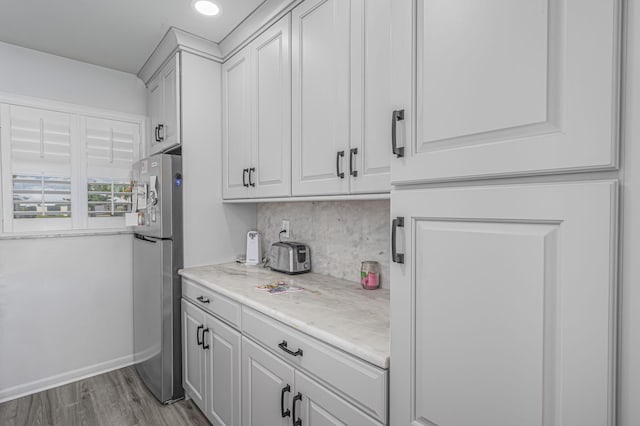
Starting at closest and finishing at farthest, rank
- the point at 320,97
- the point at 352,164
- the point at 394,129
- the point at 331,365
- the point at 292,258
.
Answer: the point at 394,129 < the point at 331,365 < the point at 352,164 < the point at 320,97 < the point at 292,258

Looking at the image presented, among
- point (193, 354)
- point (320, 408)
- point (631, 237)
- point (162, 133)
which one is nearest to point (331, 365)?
point (320, 408)

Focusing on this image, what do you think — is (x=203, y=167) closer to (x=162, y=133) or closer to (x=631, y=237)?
(x=162, y=133)

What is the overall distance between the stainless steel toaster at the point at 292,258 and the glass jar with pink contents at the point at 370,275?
0.48m

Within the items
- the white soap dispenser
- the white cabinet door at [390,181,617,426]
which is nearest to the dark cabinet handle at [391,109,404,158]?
the white cabinet door at [390,181,617,426]

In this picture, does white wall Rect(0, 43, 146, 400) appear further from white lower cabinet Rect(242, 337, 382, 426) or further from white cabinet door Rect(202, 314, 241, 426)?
white lower cabinet Rect(242, 337, 382, 426)

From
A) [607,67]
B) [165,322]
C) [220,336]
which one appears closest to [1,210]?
[165,322]

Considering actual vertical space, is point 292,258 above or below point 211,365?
above

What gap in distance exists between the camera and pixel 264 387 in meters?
1.45

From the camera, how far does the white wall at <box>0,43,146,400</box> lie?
2350 millimetres

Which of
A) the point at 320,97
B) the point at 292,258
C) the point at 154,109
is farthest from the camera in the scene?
the point at 154,109

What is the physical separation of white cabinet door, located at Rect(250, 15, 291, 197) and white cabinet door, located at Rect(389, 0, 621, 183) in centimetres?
99

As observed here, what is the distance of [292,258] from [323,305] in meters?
0.66

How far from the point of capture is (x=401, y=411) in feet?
2.94

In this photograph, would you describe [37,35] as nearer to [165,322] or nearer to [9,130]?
[9,130]
